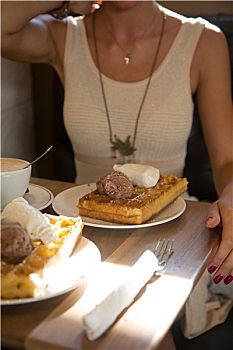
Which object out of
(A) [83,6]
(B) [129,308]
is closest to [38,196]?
(B) [129,308]

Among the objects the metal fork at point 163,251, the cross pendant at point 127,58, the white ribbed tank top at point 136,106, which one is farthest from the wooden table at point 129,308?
the cross pendant at point 127,58

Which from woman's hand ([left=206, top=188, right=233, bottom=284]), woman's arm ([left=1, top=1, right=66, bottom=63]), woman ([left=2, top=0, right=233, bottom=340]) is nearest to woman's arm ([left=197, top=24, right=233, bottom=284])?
woman ([left=2, top=0, right=233, bottom=340])

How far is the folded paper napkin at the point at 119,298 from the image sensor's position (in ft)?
2.50

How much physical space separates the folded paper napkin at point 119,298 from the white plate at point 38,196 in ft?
1.07

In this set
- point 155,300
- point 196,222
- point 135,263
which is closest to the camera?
point 155,300

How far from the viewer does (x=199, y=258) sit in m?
1.01

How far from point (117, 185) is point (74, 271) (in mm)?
261

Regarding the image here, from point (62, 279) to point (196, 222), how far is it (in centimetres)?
38

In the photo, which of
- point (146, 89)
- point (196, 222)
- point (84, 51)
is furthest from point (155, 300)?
point (84, 51)

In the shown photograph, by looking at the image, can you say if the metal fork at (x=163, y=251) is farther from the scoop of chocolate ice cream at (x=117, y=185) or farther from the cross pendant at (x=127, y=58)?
the cross pendant at (x=127, y=58)

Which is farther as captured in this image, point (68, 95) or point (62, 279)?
point (68, 95)

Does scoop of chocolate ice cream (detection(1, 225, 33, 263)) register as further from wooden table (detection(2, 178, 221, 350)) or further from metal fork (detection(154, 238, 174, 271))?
metal fork (detection(154, 238, 174, 271))

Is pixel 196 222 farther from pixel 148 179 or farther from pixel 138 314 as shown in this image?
pixel 138 314

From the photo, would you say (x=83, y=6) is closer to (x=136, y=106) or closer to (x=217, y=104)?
(x=136, y=106)
